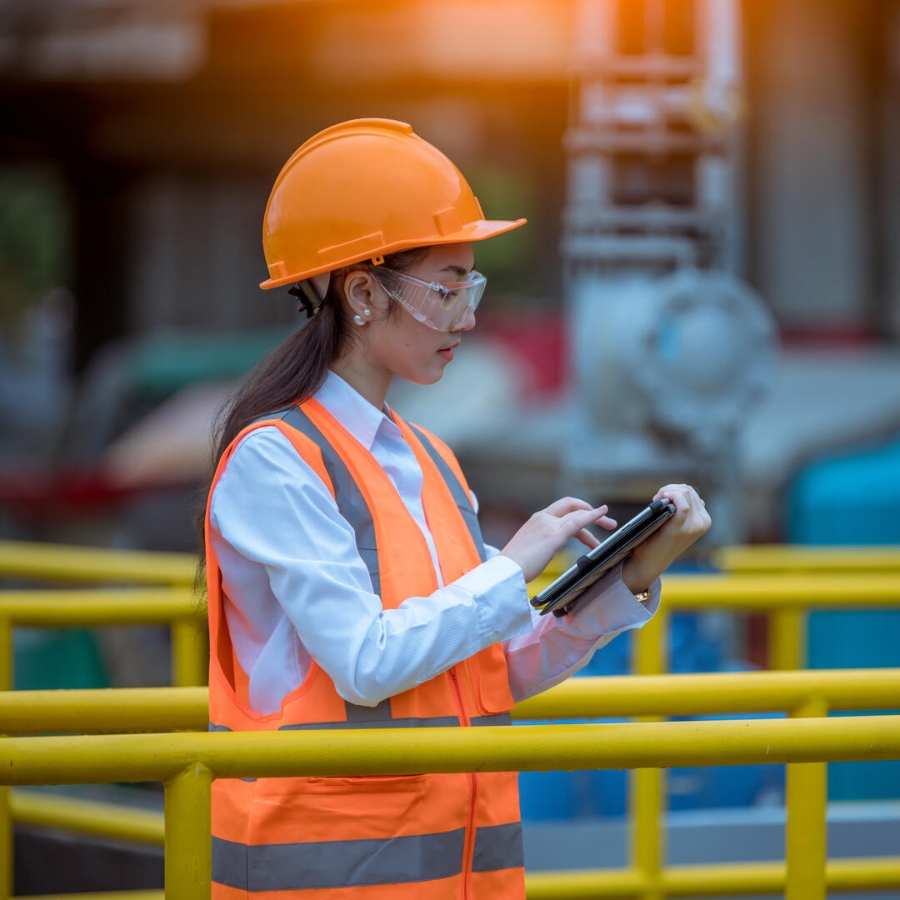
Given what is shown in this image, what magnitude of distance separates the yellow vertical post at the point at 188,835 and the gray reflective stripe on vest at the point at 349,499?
336mm

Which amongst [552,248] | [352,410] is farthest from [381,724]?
[552,248]

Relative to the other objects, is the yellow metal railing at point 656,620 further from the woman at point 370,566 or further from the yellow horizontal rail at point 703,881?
the woman at point 370,566

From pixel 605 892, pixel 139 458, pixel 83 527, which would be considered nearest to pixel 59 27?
pixel 139 458

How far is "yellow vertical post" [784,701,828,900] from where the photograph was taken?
202cm

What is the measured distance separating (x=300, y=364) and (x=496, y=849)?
73cm

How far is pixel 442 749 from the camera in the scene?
1.64 m

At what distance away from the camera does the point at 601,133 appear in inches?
187

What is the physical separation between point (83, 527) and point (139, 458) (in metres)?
1.10

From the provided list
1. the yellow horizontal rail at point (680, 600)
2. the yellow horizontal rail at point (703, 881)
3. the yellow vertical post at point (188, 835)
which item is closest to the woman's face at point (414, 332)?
the yellow vertical post at point (188, 835)

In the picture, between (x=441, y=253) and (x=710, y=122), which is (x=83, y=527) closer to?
(x=710, y=122)

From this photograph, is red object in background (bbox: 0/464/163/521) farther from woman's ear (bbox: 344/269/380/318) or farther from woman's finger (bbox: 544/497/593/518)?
woman's finger (bbox: 544/497/593/518)

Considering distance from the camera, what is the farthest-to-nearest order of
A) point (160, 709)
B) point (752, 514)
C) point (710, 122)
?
1. point (752, 514)
2. point (710, 122)
3. point (160, 709)

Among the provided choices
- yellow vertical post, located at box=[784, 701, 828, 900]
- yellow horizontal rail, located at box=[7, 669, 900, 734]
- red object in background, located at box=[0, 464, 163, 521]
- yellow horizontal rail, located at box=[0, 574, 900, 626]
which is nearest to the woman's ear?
yellow horizontal rail, located at box=[7, 669, 900, 734]

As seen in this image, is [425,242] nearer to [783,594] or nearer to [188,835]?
[188,835]
